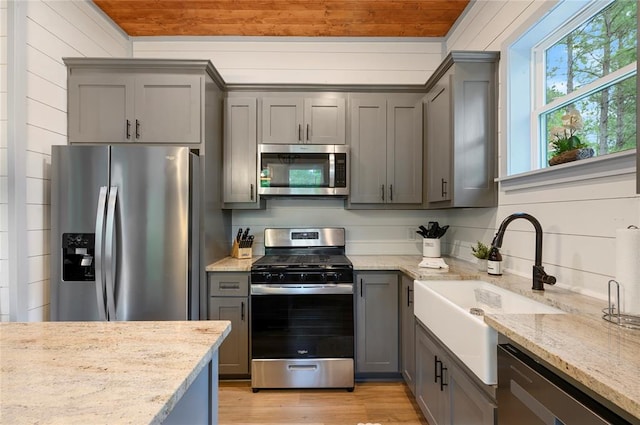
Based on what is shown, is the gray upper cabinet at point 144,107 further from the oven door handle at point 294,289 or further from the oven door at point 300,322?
the oven door at point 300,322

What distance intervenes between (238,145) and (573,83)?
2.38m

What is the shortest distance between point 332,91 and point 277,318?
2006 millimetres

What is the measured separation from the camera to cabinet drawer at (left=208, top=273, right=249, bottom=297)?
242cm

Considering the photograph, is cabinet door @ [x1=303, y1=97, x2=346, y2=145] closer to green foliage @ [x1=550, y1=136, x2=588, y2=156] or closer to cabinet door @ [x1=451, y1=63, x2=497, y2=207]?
cabinet door @ [x1=451, y1=63, x2=497, y2=207]

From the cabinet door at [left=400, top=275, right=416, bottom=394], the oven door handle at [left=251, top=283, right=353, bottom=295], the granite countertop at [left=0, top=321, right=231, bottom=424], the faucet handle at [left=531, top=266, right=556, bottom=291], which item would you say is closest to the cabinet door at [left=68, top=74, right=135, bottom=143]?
the oven door handle at [left=251, top=283, right=353, bottom=295]

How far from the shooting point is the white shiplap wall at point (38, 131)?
1.96m

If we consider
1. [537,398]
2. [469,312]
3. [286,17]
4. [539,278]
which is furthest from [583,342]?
[286,17]

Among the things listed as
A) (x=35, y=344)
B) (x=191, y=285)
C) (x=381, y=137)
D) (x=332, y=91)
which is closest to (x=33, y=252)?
(x=191, y=285)

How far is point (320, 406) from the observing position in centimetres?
220

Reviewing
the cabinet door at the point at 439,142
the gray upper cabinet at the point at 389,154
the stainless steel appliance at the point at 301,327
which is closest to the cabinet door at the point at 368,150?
the gray upper cabinet at the point at 389,154

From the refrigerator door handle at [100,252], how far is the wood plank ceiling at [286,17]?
1759 millimetres

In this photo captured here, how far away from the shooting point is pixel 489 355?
1144 mm

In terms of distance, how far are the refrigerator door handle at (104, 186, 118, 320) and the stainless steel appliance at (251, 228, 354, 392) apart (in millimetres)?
919

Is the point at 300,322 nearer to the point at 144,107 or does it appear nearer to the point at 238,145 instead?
the point at 238,145
